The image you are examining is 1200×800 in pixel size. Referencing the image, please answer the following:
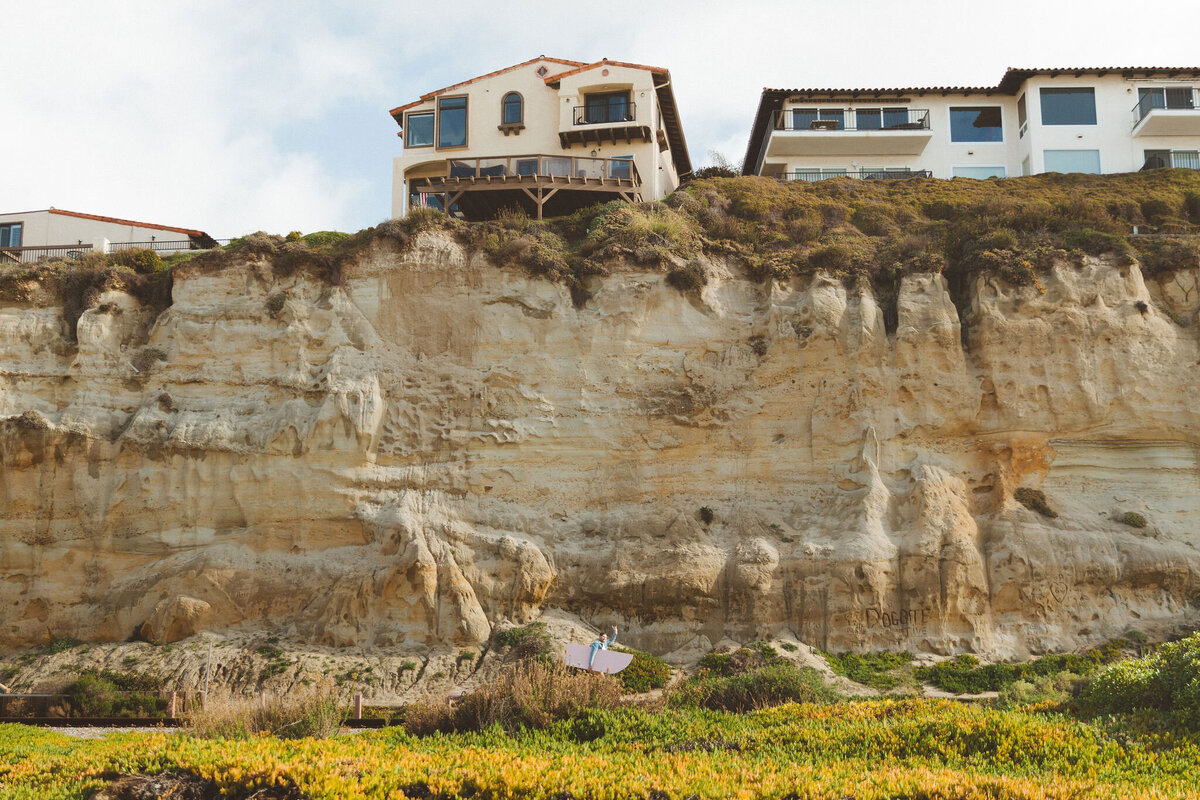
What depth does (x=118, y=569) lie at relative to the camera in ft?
74.6

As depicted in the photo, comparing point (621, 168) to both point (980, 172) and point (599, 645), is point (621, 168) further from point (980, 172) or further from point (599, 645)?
point (599, 645)

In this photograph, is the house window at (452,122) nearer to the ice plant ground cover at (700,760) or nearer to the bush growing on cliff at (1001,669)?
the bush growing on cliff at (1001,669)

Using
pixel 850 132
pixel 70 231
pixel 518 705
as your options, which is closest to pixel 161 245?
pixel 70 231

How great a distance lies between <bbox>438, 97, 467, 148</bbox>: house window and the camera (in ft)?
111

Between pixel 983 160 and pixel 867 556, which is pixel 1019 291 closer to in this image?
pixel 867 556

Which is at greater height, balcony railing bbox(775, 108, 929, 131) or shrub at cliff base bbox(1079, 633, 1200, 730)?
balcony railing bbox(775, 108, 929, 131)

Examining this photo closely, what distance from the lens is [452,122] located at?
34.0m

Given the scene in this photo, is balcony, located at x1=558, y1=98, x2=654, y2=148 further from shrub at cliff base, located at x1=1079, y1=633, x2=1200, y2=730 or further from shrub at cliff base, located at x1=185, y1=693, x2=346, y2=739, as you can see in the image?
shrub at cliff base, located at x1=1079, y1=633, x2=1200, y2=730

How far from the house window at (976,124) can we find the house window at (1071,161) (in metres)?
2.10

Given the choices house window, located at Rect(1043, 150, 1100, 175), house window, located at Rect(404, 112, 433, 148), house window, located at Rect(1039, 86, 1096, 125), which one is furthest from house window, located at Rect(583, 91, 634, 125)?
house window, located at Rect(1039, 86, 1096, 125)

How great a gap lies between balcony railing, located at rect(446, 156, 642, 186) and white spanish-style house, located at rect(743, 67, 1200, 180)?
795 centimetres

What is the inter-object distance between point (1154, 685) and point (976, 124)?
93.0 feet

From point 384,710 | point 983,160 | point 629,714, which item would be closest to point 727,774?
point 629,714

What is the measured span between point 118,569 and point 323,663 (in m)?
6.15
